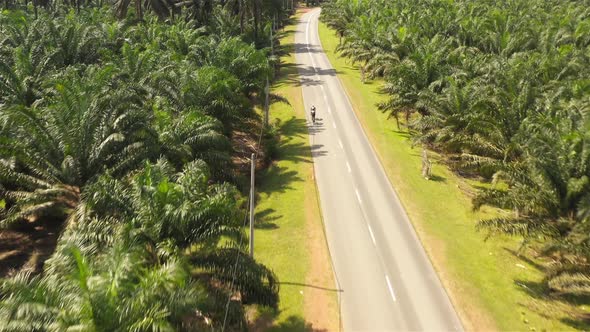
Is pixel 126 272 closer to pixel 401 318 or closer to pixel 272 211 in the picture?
pixel 401 318

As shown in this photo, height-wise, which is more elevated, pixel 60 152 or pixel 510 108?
pixel 60 152

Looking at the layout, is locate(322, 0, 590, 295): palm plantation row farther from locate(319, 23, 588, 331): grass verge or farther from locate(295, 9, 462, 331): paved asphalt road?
locate(295, 9, 462, 331): paved asphalt road

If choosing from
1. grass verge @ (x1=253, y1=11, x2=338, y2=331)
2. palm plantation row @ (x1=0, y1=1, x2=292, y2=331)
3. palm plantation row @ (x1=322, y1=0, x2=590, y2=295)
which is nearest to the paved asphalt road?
grass verge @ (x1=253, y1=11, x2=338, y2=331)

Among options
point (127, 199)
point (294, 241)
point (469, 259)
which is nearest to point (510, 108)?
point (469, 259)

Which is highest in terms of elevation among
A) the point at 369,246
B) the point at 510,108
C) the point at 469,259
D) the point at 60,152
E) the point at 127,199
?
the point at 127,199

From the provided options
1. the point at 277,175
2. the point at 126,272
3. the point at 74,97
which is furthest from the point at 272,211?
A: the point at 126,272

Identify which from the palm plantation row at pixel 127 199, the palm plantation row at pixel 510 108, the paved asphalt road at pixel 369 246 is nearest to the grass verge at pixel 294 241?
the paved asphalt road at pixel 369 246

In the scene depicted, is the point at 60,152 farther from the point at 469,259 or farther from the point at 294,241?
the point at 469,259
